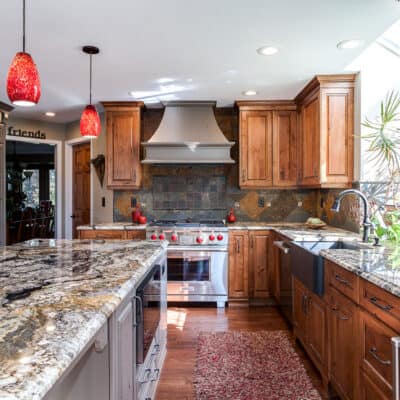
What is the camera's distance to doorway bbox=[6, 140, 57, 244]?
251 inches

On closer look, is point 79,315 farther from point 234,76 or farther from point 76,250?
point 234,76

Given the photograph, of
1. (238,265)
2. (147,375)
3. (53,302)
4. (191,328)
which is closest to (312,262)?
(147,375)

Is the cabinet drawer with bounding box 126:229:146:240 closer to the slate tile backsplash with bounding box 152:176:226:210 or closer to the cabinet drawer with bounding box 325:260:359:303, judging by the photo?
the slate tile backsplash with bounding box 152:176:226:210

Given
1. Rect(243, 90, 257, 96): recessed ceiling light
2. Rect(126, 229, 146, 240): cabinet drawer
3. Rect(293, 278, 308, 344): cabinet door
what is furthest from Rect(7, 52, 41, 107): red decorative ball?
Rect(243, 90, 257, 96): recessed ceiling light

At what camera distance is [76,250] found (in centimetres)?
206

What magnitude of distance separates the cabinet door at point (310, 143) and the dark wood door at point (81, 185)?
10.6ft

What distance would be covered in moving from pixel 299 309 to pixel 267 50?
2.08 m

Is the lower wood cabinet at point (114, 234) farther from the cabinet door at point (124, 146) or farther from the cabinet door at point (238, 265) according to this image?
the cabinet door at point (238, 265)

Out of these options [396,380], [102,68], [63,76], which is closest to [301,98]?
[102,68]

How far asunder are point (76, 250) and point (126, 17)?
5.04 ft

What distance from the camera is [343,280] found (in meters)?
1.82

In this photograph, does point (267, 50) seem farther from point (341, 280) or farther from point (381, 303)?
point (381, 303)

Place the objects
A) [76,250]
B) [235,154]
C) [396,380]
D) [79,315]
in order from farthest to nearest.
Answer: [235,154] < [76,250] < [396,380] < [79,315]

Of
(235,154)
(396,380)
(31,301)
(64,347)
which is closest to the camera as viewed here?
(64,347)
